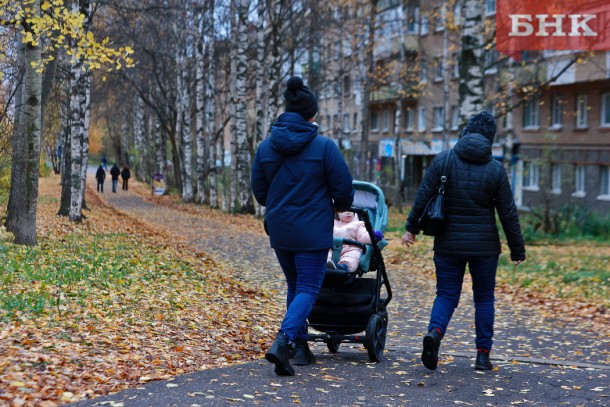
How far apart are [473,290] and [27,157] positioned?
9.76 m

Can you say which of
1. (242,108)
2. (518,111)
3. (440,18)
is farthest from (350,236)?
(518,111)

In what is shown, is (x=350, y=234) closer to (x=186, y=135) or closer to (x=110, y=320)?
(x=110, y=320)

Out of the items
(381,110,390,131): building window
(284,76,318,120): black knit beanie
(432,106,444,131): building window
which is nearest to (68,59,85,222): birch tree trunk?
(284,76,318,120): black knit beanie

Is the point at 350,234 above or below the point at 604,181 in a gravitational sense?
below

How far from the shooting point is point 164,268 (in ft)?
44.7

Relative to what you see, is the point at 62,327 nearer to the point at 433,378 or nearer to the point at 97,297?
A: the point at 97,297

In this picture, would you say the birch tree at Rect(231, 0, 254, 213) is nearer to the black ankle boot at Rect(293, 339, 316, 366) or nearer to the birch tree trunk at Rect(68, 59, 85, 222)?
the birch tree trunk at Rect(68, 59, 85, 222)

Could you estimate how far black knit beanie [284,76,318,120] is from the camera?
6.78 meters

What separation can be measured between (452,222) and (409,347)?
209 cm

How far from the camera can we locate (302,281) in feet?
22.2

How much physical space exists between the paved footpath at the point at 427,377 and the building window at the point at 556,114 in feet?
105

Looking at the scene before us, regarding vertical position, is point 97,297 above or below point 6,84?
below

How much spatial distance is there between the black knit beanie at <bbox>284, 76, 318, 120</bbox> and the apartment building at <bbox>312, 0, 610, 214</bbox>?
17.3m

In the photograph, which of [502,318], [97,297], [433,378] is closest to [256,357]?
[433,378]
